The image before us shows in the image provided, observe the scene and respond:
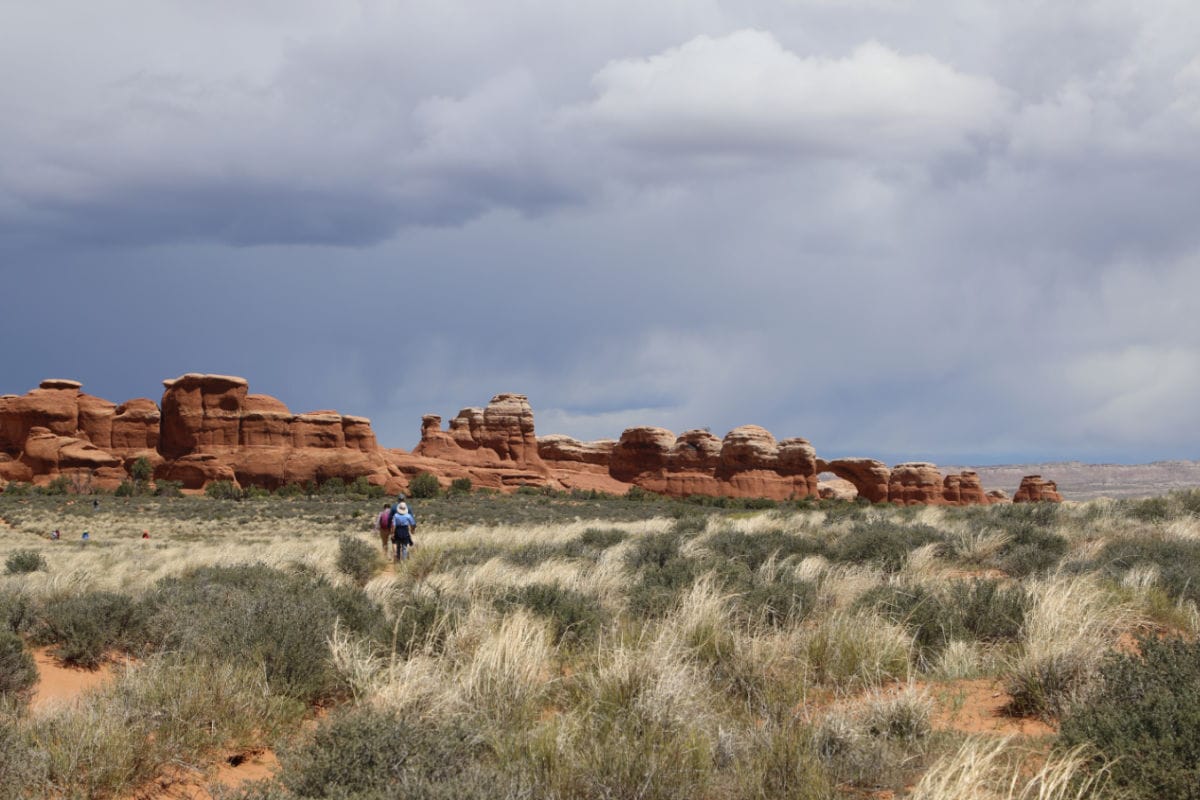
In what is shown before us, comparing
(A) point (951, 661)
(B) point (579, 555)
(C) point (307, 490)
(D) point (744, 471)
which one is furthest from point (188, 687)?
Answer: (D) point (744, 471)

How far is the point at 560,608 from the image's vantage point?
7.83 m

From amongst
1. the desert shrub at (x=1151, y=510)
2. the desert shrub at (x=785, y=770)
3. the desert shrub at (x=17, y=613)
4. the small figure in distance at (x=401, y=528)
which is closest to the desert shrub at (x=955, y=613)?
the desert shrub at (x=785, y=770)

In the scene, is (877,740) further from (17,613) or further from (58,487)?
(58,487)

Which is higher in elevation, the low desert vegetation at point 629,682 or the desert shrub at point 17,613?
the low desert vegetation at point 629,682

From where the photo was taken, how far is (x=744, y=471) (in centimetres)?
8325

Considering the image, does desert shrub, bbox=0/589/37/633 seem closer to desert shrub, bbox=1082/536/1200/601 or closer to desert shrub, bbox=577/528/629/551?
desert shrub, bbox=577/528/629/551

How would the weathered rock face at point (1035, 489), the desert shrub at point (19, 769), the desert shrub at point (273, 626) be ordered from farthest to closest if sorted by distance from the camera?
the weathered rock face at point (1035, 489)
the desert shrub at point (273, 626)
the desert shrub at point (19, 769)

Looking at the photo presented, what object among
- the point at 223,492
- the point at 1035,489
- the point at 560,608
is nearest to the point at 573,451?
the point at 223,492

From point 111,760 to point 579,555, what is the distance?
1021cm

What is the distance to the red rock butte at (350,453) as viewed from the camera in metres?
70.4

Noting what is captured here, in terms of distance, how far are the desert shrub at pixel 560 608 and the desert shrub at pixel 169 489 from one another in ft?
206

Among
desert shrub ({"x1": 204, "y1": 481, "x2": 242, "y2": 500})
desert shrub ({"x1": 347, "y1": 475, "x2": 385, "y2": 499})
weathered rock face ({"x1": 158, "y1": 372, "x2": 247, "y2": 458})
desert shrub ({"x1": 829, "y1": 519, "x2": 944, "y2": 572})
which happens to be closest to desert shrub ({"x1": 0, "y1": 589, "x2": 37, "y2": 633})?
desert shrub ({"x1": 829, "y1": 519, "x2": 944, "y2": 572})

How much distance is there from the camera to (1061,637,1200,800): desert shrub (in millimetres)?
3729

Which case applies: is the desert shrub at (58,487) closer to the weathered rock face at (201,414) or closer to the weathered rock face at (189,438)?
the weathered rock face at (189,438)
